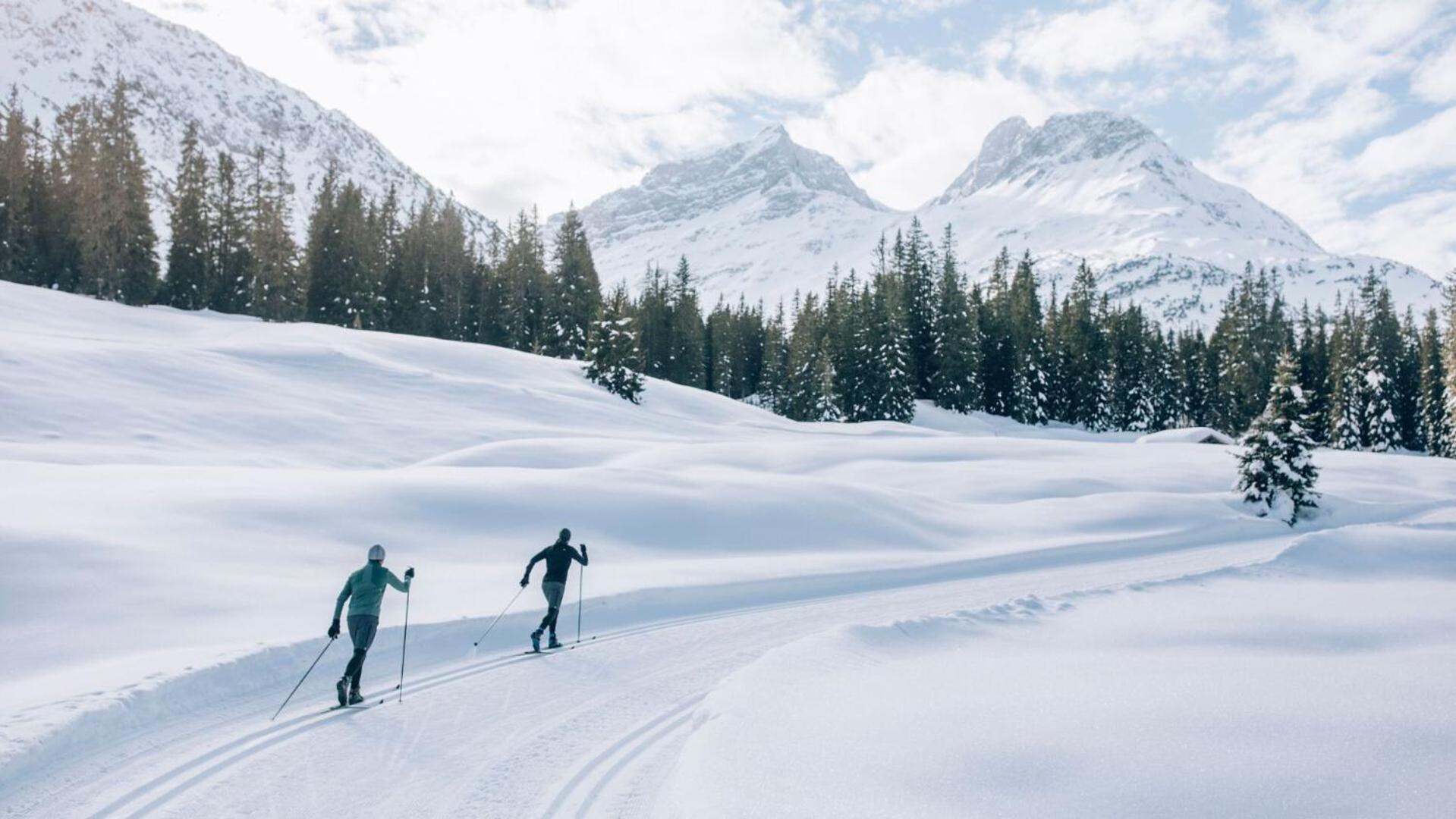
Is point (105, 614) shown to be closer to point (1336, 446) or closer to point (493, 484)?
point (493, 484)

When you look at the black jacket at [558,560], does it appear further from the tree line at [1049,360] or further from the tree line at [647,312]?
the tree line at [1049,360]

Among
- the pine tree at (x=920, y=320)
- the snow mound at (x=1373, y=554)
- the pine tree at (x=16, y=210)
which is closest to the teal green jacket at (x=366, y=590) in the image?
the snow mound at (x=1373, y=554)

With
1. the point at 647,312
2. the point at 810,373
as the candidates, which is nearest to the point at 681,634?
the point at 810,373

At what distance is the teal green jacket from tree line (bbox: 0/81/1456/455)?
43.1 meters

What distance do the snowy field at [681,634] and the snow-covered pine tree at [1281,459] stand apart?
118 centimetres

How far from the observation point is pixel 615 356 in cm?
5378

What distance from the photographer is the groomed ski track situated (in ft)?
22.7

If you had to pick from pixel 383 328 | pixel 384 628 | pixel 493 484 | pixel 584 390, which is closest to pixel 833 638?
pixel 384 628

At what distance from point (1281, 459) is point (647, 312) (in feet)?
218

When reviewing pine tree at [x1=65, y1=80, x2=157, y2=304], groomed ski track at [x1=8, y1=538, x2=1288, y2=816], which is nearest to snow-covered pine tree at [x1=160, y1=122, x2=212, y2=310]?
pine tree at [x1=65, y1=80, x2=157, y2=304]

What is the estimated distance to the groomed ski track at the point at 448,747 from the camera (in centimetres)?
693

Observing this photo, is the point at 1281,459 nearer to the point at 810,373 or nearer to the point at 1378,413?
the point at 810,373

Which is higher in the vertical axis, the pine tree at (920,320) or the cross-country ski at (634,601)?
the pine tree at (920,320)

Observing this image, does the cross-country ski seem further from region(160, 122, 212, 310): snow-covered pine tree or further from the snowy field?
region(160, 122, 212, 310): snow-covered pine tree
